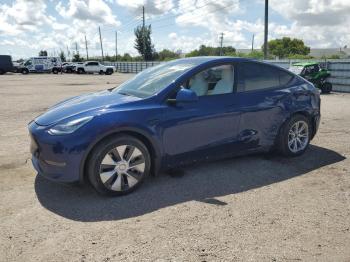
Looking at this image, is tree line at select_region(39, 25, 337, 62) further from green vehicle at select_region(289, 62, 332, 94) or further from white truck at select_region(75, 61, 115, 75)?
green vehicle at select_region(289, 62, 332, 94)

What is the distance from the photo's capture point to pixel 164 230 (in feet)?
11.5

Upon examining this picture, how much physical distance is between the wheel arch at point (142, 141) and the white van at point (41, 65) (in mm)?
44033

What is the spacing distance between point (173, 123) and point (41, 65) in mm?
44447

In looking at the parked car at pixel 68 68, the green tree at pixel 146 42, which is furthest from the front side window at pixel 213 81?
the green tree at pixel 146 42

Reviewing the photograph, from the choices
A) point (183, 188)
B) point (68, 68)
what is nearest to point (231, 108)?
point (183, 188)

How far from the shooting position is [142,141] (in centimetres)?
441

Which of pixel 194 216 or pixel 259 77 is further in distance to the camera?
pixel 259 77

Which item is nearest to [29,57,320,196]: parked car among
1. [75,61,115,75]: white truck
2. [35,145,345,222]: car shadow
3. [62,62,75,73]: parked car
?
[35,145,345,222]: car shadow

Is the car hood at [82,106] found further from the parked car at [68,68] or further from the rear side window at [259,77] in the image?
the parked car at [68,68]

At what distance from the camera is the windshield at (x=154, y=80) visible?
471cm

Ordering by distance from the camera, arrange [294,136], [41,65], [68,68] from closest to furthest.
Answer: [294,136], [41,65], [68,68]

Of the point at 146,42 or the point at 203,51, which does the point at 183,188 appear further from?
the point at 203,51

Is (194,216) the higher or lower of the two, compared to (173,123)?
lower

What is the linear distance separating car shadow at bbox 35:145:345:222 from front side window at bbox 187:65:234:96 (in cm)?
111
